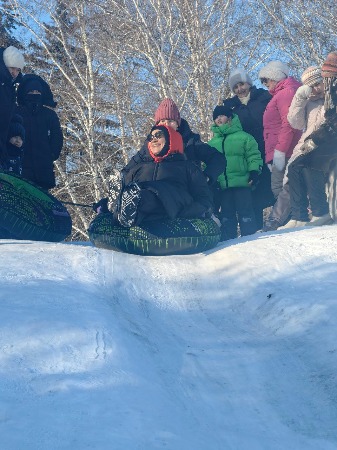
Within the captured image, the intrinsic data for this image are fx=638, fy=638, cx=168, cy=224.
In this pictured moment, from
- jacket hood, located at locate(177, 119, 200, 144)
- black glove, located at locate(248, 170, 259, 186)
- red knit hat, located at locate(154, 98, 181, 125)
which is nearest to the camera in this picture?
red knit hat, located at locate(154, 98, 181, 125)

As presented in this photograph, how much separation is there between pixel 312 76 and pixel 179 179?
173 cm

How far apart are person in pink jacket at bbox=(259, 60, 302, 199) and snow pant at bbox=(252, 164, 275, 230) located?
264 millimetres

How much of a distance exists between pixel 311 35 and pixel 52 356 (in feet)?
52.6

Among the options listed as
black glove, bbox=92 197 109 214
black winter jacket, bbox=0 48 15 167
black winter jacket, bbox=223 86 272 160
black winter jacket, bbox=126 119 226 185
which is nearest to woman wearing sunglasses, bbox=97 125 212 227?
black glove, bbox=92 197 109 214

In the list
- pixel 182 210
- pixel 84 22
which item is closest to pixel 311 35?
pixel 84 22

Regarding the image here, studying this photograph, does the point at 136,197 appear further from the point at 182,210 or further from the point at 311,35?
the point at 311,35

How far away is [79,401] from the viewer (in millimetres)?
2463

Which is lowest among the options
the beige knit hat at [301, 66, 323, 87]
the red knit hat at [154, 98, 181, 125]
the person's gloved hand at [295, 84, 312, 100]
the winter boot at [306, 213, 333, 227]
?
the winter boot at [306, 213, 333, 227]

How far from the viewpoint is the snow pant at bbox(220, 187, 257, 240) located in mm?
7031

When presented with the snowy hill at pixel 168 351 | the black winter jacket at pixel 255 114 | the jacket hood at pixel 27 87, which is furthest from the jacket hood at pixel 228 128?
the snowy hill at pixel 168 351

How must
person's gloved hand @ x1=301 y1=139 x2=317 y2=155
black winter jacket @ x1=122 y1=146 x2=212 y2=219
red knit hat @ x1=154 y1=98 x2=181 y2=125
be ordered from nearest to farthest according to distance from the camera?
black winter jacket @ x1=122 y1=146 x2=212 y2=219 → person's gloved hand @ x1=301 y1=139 x2=317 y2=155 → red knit hat @ x1=154 y1=98 x2=181 y2=125

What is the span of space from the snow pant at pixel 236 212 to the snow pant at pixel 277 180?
0.90 ft

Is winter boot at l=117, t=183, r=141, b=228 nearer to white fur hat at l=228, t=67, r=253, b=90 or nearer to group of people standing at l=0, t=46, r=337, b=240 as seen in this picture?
group of people standing at l=0, t=46, r=337, b=240

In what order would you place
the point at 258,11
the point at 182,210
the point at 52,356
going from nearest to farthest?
the point at 52,356 → the point at 182,210 → the point at 258,11
